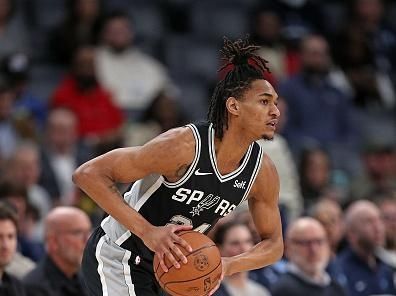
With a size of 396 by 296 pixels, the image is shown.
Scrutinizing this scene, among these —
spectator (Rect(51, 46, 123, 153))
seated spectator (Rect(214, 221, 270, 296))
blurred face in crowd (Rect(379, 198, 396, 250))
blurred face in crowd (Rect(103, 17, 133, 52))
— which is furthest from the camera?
blurred face in crowd (Rect(103, 17, 133, 52))

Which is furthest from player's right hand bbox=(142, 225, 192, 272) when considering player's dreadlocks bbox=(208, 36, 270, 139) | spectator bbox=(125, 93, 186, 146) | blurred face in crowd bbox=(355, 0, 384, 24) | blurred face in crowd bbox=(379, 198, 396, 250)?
blurred face in crowd bbox=(355, 0, 384, 24)

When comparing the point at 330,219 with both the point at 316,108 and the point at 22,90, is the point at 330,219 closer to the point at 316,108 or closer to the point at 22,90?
the point at 316,108

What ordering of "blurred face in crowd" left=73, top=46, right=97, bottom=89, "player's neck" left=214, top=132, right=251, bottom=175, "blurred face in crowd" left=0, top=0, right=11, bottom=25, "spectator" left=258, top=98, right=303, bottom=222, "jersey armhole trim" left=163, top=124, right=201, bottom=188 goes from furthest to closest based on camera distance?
1. "blurred face in crowd" left=0, top=0, right=11, bottom=25
2. "blurred face in crowd" left=73, top=46, right=97, bottom=89
3. "spectator" left=258, top=98, right=303, bottom=222
4. "player's neck" left=214, top=132, right=251, bottom=175
5. "jersey armhole trim" left=163, top=124, right=201, bottom=188

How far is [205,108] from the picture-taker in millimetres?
12047

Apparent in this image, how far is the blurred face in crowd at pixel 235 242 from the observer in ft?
26.6

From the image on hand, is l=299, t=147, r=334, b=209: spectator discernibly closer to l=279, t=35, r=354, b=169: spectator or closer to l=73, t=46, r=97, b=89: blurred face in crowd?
l=279, t=35, r=354, b=169: spectator

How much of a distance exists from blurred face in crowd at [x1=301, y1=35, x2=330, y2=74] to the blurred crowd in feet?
0.05

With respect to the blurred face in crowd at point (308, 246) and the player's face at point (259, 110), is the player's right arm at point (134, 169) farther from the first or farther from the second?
the blurred face in crowd at point (308, 246)

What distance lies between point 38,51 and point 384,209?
4.07 metres

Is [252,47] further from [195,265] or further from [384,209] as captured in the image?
[384,209]

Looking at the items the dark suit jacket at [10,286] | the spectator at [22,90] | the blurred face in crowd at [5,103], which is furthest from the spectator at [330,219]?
the dark suit jacket at [10,286]

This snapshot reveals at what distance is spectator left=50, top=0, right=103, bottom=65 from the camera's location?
37.4ft

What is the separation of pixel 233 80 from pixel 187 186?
60 centimetres

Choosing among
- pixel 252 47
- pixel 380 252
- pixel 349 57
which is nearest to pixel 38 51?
pixel 349 57
